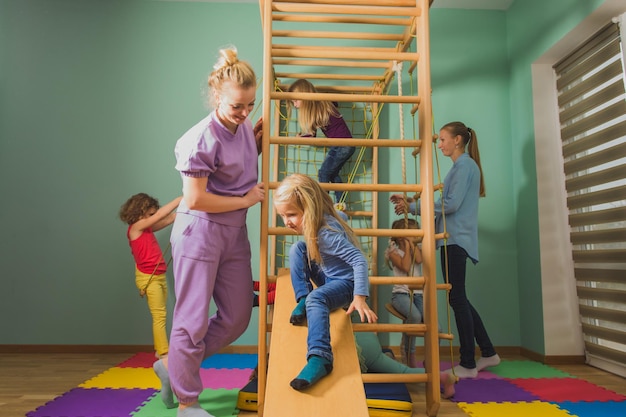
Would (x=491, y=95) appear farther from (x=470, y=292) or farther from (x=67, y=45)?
(x=67, y=45)

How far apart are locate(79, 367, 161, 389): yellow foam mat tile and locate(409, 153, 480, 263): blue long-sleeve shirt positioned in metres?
1.70

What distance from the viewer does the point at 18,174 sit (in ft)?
12.1

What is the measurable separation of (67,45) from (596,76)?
3582 mm

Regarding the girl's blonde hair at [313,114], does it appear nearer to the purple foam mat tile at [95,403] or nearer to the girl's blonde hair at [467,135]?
the girl's blonde hair at [467,135]

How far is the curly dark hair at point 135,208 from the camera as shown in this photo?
3.37m

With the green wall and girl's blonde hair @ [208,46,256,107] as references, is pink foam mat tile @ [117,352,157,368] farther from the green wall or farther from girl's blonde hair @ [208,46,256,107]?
girl's blonde hair @ [208,46,256,107]

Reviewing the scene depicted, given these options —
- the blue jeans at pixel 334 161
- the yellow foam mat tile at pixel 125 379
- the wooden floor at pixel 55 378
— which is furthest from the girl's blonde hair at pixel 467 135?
the yellow foam mat tile at pixel 125 379

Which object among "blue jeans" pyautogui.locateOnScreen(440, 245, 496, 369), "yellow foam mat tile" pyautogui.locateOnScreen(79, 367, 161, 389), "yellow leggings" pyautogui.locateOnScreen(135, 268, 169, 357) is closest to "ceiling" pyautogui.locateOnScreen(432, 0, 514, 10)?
"blue jeans" pyautogui.locateOnScreen(440, 245, 496, 369)

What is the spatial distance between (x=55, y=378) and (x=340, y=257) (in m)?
1.88

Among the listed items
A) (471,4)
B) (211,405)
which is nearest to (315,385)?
(211,405)

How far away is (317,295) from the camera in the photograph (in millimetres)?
1824

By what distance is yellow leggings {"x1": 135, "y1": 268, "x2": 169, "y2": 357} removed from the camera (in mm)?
3174

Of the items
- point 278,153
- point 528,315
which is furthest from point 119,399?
point 528,315

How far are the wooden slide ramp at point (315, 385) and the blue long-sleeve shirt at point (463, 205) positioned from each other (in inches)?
46.4
